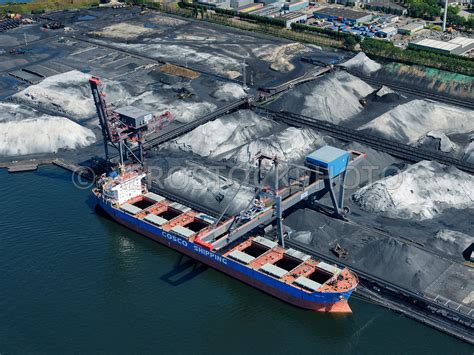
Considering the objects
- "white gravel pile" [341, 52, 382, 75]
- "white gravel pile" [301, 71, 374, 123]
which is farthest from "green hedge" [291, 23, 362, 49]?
Answer: "white gravel pile" [301, 71, 374, 123]

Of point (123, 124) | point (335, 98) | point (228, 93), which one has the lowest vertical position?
point (228, 93)

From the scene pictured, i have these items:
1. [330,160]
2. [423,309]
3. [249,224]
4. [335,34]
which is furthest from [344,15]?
[423,309]

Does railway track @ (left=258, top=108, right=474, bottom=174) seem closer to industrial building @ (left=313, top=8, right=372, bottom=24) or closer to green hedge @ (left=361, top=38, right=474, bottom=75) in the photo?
green hedge @ (left=361, top=38, right=474, bottom=75)

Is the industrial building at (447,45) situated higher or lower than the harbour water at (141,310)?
higher

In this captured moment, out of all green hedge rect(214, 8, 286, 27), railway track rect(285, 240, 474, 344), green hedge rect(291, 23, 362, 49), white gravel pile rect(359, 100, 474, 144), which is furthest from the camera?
green hedge rect(214, 8, 286, 27)

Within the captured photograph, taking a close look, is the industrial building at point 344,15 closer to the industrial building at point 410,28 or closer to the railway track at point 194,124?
the industrial building at point 410,28

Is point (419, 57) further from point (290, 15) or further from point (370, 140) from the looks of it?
point (290, 15)

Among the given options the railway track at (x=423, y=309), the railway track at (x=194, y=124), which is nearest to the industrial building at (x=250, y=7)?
the railway track at (x=194, y=124)
